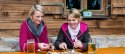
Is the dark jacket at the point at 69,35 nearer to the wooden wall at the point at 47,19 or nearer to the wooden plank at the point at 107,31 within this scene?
the wooden wall at the point at 47,19

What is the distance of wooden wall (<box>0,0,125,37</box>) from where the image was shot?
455cm

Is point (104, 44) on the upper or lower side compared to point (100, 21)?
lower

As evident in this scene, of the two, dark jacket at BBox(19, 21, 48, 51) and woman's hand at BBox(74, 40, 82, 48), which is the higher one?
dark jacket at BBox(19, 21, 48, 51)

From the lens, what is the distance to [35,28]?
12.7ft

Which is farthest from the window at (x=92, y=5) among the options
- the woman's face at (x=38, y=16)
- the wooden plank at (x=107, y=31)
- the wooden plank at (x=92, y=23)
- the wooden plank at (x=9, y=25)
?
the woman's face at (x=38, y=16)

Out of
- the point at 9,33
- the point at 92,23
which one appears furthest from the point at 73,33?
the point at 9,33

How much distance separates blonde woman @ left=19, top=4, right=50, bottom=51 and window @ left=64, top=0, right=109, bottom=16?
0.99 m

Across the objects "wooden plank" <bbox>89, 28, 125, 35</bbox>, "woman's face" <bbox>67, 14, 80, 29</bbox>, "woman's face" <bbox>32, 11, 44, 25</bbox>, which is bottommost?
"wooden plank" <bbox>89, 28, 125, 35</bbox>

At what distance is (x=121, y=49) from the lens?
12.5 feet

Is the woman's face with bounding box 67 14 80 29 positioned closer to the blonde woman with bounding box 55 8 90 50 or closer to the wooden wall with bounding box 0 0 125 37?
the blonde woman with bounding box 55 8 90 50

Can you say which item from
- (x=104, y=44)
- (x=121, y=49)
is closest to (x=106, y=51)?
(x=121, y=49)

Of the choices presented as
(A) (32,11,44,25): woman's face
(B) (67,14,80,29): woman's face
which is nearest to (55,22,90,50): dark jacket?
(B) (67,14,80,29): woman's face

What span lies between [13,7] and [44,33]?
0.78 metres

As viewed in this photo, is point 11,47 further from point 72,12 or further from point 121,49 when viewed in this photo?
point 121,49
